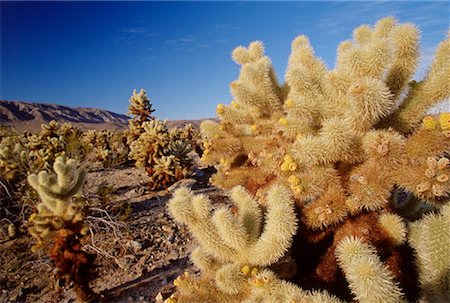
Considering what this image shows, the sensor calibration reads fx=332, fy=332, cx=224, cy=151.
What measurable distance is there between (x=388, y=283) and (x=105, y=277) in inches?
127

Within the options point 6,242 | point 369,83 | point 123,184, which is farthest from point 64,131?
point 369,83

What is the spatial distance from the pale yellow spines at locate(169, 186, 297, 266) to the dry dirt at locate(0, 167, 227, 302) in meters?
1.42

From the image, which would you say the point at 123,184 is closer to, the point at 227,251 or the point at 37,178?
the point at 37,178

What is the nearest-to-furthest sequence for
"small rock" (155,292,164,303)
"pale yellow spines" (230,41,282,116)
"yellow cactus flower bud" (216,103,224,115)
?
"pale yellow spines" (230,41,282,116), "yellow cactus flower bud" (216,103,224,115), "small rock" (155,292,164,303)

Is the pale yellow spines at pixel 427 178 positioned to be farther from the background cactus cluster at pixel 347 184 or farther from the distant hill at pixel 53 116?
the distant hill at pixel 53 116

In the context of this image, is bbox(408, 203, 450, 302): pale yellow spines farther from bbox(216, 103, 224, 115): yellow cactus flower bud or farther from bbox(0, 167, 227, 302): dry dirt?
bbox(0, 167, 227, 302): dry dirt

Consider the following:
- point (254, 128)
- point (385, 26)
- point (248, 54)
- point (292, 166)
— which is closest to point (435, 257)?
point (292, 166)

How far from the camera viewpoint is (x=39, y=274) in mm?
4000

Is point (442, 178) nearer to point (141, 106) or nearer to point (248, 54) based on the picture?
point (248, 54)

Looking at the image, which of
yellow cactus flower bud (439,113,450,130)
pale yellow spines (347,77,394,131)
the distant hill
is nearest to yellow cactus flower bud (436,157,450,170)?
yellow cactus flower bud (439,113,450,130)

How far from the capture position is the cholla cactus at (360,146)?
7.00 ft

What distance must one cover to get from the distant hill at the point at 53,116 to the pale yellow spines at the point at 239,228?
194 ft

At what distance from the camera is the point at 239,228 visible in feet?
7.42

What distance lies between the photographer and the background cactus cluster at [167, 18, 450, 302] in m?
2.12
